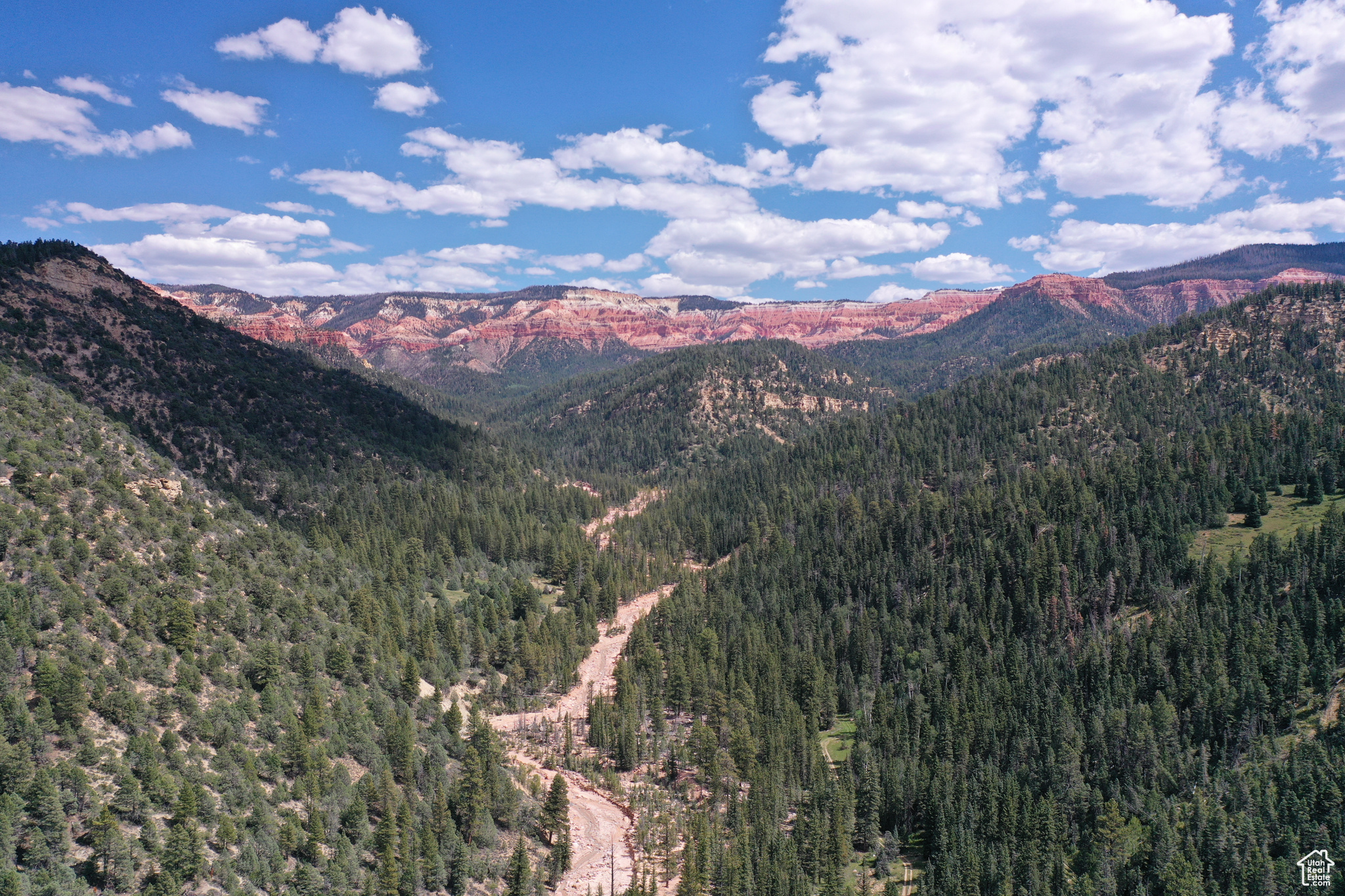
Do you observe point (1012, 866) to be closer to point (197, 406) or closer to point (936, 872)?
point (936, 872)

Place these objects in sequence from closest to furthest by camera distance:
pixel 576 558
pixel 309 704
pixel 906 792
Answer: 1. pixel 309 704
2. pixel 906 792
3. pixel 576 558

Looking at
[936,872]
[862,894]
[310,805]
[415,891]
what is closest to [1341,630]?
[936,872]

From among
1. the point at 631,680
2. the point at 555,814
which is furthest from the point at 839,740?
the point at 555,814

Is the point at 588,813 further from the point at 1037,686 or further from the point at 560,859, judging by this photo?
the point at 1037,686

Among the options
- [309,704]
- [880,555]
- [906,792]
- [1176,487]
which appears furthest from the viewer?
[880,555]

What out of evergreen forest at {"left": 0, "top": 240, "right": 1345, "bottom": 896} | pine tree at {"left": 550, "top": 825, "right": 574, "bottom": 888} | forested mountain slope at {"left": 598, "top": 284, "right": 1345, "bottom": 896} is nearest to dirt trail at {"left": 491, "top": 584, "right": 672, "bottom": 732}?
evergreen forest at {"left": 0, "top": 240, "right": 1345, "bottom": 896}
